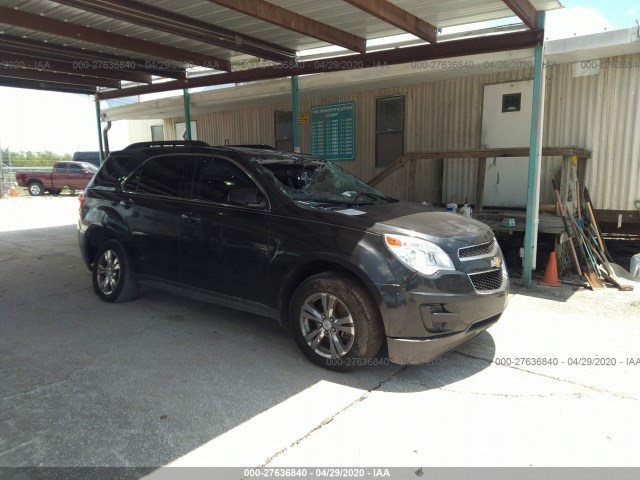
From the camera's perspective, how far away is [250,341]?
14.6 ft

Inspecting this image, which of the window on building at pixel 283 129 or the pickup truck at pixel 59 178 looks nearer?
the window on building at pixel 283 129

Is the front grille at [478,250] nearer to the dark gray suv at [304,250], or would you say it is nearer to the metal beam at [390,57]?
the dark gray suv at [304,250]

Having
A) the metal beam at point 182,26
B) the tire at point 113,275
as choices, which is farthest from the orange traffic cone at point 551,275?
the tire at point 113,275

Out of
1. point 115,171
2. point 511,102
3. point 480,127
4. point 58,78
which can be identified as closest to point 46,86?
point 58,78

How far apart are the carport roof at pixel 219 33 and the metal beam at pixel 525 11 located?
1cm

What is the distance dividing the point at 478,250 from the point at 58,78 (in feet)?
31.8

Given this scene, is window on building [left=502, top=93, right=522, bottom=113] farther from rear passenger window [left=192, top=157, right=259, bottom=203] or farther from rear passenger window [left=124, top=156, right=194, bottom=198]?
rear passenger window [left=124, top=156, right=194, bottom=198]

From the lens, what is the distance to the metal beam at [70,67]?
27.4ft

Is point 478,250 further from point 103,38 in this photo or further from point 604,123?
point 103,38

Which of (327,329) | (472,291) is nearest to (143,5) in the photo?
(327,329)

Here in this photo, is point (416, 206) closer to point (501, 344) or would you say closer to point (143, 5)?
point (501, 344)

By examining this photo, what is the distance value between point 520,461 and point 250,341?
8.39 feet

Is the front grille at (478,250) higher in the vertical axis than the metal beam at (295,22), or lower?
lower

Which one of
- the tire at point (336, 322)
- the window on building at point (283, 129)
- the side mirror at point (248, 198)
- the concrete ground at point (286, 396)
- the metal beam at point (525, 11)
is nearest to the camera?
the concrete ground at point (286, 396)
